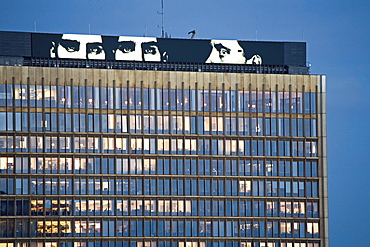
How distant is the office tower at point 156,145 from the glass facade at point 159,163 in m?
0.17

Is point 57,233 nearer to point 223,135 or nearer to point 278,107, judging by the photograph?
point 223,135

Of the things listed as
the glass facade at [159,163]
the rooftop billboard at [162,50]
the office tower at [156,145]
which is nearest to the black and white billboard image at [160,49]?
the rooftop billboard at [162,50]

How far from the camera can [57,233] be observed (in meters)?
126

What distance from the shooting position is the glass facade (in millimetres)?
126125

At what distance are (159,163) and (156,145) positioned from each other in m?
2.96

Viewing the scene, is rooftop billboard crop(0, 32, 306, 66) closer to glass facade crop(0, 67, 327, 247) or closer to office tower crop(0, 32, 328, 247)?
office tower crop(0, 32, 328, 247)

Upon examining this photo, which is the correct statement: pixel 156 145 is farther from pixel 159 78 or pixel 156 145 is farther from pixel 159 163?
pixel 159 78

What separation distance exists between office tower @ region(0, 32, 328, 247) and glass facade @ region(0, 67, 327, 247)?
17 cm

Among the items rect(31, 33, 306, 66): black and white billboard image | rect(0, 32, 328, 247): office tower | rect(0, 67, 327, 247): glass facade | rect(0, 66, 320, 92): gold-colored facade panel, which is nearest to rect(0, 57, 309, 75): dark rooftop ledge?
rect(0, 32, 328, 247): office tower

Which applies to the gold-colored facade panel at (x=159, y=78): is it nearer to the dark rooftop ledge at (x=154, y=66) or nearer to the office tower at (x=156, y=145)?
the office tower at (x=156, y=145)

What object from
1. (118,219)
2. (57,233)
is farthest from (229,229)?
(57,233)

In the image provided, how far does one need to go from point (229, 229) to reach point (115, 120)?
84.7 ft

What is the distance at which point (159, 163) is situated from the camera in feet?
426

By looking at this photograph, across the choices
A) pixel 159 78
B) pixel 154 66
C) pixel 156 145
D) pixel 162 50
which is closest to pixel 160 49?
pixel 162 50
